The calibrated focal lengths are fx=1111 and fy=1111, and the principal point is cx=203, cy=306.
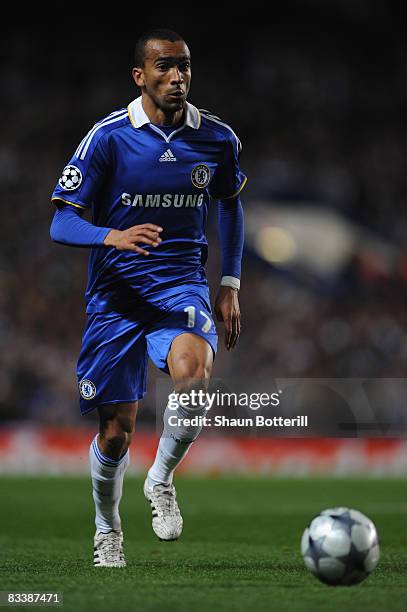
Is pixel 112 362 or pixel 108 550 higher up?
pixel 112 362

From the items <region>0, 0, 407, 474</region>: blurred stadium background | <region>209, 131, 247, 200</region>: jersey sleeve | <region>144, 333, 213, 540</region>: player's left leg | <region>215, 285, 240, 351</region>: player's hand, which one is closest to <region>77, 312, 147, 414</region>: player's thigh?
<region>144, 333, 213, 540</region>: player's left leg

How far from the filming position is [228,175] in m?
6.06

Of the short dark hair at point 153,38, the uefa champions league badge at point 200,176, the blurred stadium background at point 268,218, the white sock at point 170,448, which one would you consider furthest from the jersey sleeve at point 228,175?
the blurred stadium background at point 268,218

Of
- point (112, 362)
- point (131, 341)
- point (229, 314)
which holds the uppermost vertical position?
point (229, 314)

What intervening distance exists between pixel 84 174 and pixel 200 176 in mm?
623

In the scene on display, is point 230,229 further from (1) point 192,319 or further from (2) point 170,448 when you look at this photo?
(2) point 170,448

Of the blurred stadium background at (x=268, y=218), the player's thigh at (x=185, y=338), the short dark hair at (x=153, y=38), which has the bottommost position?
the player's thigh at (x=185, y=338)

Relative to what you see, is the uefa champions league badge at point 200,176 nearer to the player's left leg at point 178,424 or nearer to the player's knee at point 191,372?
the player's left leg at point 178,424

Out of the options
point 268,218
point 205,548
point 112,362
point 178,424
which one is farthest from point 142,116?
point 268,218

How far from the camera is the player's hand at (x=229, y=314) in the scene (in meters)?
5.97

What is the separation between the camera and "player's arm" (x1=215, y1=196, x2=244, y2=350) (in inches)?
238

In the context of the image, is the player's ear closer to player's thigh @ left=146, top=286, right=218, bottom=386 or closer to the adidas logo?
the adidas logo

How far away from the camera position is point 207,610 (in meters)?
4.02

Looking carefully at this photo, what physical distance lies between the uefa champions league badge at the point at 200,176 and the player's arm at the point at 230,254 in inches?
16.0
